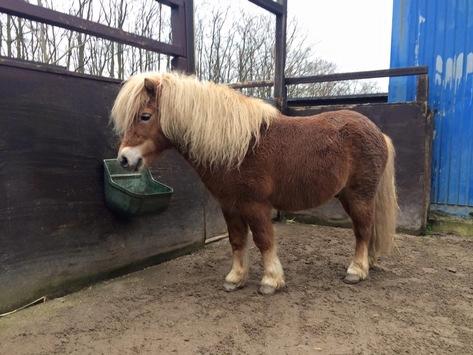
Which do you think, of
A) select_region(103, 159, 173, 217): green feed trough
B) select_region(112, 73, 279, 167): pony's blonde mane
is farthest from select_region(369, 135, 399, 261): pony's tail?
select_region(103, 159, 173, 217): green feed trough

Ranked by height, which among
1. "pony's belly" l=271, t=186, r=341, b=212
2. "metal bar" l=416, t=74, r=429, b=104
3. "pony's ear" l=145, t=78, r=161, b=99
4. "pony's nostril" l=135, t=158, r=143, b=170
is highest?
"metal bar" l=416, t=74, r=429, b=104

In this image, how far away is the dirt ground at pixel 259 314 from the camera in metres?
2.09

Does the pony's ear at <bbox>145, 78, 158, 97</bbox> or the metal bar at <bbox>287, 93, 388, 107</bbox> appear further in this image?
the metal bar at <bbox>287, 93, 388, 107</bbox>

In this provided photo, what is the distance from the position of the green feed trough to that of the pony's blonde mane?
53 cm

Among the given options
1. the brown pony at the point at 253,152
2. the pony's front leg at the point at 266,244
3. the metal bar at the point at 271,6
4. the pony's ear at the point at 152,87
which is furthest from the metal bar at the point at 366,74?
the pony's ear at the point at 152,87

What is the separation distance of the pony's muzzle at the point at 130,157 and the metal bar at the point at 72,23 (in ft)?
3.41

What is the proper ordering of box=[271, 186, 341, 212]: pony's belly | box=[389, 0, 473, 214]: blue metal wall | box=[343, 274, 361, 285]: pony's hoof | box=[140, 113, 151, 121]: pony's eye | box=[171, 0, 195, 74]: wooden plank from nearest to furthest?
box=[140, 113, 151, 121]: pony's eye < box=[271, 186, 341, 212]: pony's belly < box=[343, 274, 361, 285]: pony's hoof < box=[171, 0, 195, 74]: wooden plank < box=[389, 0, 473, 214]: blue metal wall

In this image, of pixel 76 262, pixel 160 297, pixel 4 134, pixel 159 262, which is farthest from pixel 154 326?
pixel 4 134

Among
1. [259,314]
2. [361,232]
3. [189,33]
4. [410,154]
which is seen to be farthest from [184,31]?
[410,154]

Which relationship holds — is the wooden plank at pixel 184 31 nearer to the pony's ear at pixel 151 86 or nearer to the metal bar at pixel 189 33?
the metal bar at pixel 189 33

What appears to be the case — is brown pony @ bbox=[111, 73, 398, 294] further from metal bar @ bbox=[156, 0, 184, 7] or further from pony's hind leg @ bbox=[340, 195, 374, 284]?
metal bar @ bbox=[156, 0, 184, 7]

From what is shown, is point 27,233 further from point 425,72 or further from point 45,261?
point 425,72

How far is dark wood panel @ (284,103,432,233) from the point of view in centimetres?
441

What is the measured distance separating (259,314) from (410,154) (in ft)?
9.89
